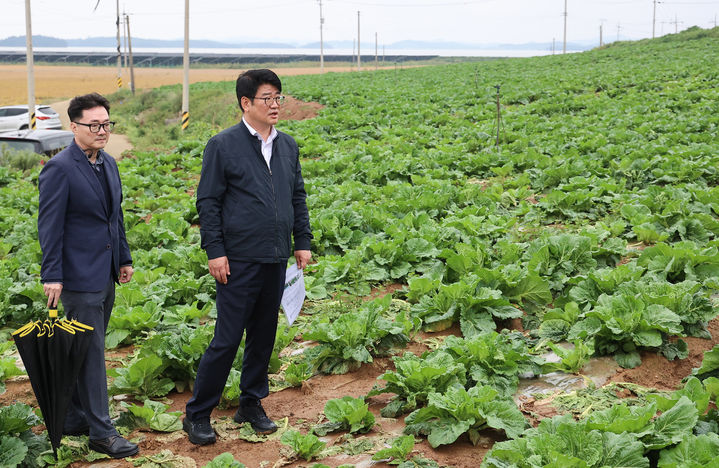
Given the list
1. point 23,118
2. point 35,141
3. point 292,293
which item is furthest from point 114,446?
point 23,118

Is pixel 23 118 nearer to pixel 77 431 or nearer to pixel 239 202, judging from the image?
pixel 77 431

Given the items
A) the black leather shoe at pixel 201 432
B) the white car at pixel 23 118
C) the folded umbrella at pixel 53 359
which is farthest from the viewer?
the white car at pixel 23 118

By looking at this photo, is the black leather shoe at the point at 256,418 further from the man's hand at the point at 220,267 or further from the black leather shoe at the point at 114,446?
the man's hand at the point at 220,267

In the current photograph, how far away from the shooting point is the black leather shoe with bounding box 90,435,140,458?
385 cm

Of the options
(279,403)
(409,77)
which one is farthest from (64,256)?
(409,77)

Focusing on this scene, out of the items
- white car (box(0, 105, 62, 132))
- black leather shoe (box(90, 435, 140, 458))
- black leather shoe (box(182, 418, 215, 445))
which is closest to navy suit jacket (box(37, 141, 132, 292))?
black leather shoe (box(90, 435, 140, 458))

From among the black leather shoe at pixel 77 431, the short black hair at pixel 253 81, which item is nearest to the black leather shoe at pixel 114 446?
the black leather shoe at pixel 77 431

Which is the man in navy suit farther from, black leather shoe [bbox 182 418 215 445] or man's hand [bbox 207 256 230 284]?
man's hand [bbox 207 256 230 284]

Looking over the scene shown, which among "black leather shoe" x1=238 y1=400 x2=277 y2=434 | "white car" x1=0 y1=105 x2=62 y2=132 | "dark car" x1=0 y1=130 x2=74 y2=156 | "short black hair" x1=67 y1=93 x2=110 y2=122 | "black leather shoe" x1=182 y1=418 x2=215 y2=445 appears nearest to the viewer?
"short black hair" x1=67 y1=93 x2=110 y2=122

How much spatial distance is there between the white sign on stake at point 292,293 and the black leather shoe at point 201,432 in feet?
2.64

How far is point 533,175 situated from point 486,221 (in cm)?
334

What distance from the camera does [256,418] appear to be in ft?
13.8

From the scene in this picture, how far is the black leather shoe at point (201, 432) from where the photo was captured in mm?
3984

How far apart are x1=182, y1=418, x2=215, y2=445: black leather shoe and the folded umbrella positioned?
2.38ft
